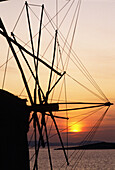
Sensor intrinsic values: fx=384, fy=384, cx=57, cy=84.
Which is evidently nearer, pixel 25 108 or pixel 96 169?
pixel 25 108

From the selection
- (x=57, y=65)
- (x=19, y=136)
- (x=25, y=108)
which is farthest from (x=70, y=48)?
(x=19, y=136)

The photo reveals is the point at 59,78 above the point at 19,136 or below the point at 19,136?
above

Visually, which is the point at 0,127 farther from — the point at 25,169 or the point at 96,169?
the point at 96,169

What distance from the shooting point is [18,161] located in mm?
30156

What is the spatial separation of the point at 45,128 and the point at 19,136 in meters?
3.07

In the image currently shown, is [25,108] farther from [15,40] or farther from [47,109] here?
[15,40]

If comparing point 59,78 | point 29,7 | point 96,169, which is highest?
point 29,7

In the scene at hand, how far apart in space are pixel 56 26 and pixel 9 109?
9651 millimetres

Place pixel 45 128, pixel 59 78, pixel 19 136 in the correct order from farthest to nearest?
pixel 59 78 < pixel 45 128 < pixel 19 136

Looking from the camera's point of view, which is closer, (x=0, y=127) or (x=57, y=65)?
(x=0, y=127)

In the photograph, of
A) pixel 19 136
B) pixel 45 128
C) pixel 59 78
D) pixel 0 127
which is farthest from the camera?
pixel 59 78

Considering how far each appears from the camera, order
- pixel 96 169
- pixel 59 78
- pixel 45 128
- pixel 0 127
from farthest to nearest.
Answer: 1. pixel 96 169
2. pixel 59 78
3. pixel 45 128
4. pixel 0 127

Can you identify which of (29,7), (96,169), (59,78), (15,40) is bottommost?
(96,169)

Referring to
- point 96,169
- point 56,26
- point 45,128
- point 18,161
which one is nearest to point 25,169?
point 18,161
